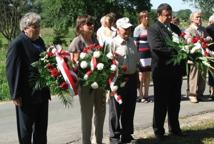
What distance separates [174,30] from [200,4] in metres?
35.5

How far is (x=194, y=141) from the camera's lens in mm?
7449

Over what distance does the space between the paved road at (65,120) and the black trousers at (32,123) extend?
5.72 ft

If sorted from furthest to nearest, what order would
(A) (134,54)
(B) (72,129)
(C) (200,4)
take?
1. (C) (200,4)
2. (B) (72,129)
3. (A) (134,54)

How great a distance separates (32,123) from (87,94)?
3.23 ft

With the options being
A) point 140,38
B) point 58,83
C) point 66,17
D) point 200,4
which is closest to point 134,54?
point 58,83

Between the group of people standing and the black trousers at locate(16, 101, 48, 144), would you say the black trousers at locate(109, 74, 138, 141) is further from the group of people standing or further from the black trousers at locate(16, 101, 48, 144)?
the black trousers at locate(16, 101, 48, 144)

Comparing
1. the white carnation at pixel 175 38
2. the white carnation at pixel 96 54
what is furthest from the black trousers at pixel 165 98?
the white carnation at pixel 96 54

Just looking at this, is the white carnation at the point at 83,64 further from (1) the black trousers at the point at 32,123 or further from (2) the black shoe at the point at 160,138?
(2) the black shoe at the point at 160,138

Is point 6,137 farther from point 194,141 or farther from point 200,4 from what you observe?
point 200,4

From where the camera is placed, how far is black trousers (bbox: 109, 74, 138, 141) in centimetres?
711

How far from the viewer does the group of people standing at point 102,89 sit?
232 inches

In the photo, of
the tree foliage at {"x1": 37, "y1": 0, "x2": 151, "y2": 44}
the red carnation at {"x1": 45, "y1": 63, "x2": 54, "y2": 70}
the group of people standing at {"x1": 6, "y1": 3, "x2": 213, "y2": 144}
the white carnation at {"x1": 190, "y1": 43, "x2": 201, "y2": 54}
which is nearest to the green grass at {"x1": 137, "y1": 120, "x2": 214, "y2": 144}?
the group of people standing at {"x1": 6, "y1": 3, "x2": 213, "y2": 144}

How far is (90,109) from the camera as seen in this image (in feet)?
22.4

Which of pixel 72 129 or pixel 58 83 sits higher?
pixel 58 83
